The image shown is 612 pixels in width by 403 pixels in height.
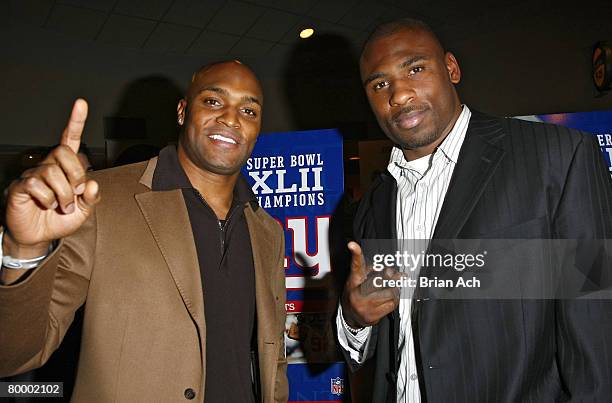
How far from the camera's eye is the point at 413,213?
1626mm

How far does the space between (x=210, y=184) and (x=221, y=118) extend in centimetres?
29

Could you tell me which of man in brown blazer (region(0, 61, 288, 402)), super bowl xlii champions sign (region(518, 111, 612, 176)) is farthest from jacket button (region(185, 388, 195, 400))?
super bowl xlii champions sign (region(518, 111, 612, 176))

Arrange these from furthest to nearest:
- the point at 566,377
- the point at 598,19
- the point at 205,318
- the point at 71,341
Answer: the point at 598,19 → the point at 71,341 → the point at 205,318 → the point at 566,377

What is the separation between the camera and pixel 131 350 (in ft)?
4.52

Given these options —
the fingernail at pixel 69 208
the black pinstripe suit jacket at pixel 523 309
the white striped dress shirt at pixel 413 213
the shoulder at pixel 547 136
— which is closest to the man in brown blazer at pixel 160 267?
the fingernail at pixel 69 208

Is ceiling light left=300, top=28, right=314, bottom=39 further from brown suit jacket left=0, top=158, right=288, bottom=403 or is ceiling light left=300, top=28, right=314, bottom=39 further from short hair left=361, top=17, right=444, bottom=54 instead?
brown suit jacket left=0, top=158, right=288, bottom=403

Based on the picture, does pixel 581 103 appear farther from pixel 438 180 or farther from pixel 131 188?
pixel 131 188

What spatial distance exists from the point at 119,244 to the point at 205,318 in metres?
0.41

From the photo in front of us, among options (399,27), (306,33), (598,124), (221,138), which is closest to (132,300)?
(221,138)

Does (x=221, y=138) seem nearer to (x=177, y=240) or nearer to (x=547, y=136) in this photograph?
(x=177, y=240)

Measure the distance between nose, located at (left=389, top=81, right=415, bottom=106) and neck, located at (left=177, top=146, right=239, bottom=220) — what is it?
780mm

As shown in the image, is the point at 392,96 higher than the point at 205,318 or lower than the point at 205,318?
higher

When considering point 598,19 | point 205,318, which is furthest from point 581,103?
point 205,318

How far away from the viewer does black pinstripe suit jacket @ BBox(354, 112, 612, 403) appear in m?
1.21
